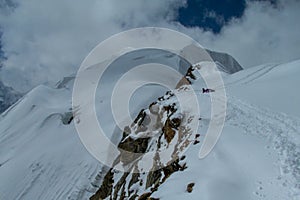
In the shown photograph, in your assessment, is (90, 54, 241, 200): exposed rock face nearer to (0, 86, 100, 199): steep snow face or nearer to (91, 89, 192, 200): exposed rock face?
(91, 89, 192, 200): exposed rock face

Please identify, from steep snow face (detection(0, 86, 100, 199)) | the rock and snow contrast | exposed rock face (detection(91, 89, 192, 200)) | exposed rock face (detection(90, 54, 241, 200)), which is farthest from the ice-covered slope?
exposed rock face (detection(91, 89, 192, 200))

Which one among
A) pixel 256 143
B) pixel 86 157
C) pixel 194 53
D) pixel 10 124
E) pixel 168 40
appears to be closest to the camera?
pixel 256 143

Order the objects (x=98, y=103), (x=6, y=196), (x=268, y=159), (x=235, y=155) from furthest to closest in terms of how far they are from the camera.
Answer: (x=98, y=103) → (x=6, y=196) → (x=235, y=155) → (x=268, y=159)

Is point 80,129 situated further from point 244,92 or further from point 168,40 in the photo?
point 168,40

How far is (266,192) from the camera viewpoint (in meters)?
8.81

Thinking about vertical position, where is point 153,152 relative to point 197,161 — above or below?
above

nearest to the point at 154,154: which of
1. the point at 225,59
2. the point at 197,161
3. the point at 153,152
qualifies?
the point at 153,152

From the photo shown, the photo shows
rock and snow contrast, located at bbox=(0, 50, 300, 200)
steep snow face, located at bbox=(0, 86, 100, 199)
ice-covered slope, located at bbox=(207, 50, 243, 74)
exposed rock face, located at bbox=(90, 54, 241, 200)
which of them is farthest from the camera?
ice-covered slope, located at bbox=(207, 50, 243, 74)

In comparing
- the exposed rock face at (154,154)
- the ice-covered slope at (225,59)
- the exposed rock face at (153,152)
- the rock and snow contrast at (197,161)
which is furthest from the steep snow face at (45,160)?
the ice-covered slope at (225,59)

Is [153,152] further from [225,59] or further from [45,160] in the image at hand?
[225,59]

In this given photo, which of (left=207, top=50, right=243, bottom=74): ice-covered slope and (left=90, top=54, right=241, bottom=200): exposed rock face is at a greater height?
(left=207, top=50, right=243, bottom=74): ice-covered slope

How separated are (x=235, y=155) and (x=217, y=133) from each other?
2.98 m

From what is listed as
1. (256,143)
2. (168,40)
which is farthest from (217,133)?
(168,40)

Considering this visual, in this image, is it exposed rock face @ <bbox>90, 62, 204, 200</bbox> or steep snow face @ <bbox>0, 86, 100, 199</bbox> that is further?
steep snow face @ <bbox>0, 86, 100, 199</bbox>
